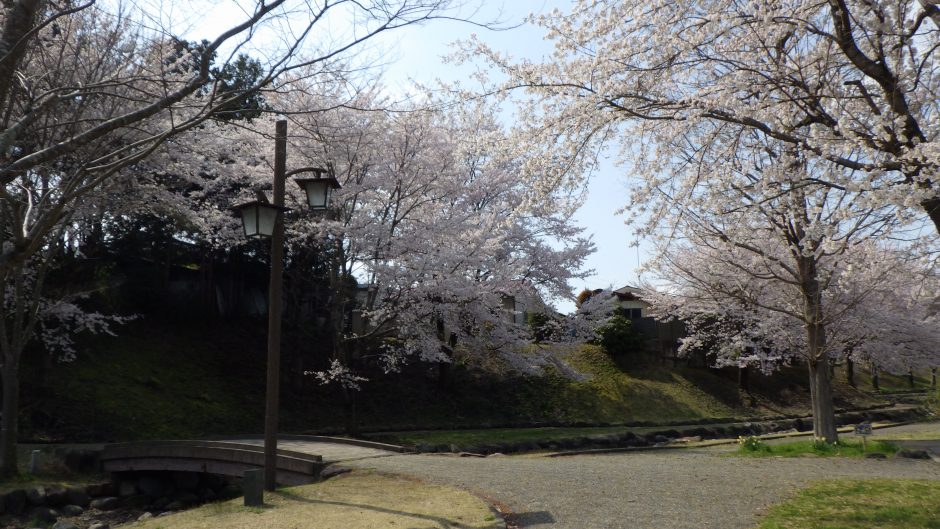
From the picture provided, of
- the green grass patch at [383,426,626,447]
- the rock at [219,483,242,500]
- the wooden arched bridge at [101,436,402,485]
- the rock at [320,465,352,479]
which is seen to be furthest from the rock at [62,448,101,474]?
the green grass patch at [383,426,626,447]

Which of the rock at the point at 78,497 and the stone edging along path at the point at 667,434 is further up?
the stone edging along path at the point at 667,434

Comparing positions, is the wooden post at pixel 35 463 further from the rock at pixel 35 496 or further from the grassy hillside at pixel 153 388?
the grassy hillside at pixel 153 388

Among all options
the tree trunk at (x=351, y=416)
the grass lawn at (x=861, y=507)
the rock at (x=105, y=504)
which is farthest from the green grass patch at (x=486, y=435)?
the grass lawn at (x=861, y=507)

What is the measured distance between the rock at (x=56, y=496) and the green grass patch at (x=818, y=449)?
38.9ft

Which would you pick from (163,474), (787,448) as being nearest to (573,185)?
(787,448)

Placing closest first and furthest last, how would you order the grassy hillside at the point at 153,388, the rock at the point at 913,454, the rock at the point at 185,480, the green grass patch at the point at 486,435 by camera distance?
1. the rock at the point at 913,454
2. the rock at the point at 185,480
3. the green grass patch at the point at 486,435
4. the grassy hillside at the point at 153,388

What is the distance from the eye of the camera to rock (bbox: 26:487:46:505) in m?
11.2

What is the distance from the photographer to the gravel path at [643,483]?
6.59 m

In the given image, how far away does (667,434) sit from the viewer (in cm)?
1938

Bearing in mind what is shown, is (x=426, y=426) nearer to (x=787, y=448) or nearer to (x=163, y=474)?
(x=163, y=474)

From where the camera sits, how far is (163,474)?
13398mm

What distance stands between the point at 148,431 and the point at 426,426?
23.6 ft

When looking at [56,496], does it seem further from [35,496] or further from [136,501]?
[136,501]

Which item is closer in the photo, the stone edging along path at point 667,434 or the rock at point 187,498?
the rock at point 187,498
